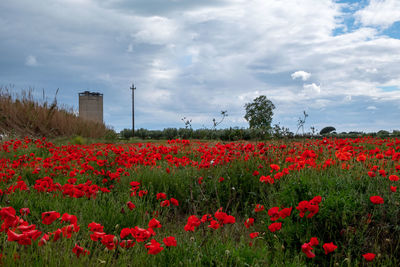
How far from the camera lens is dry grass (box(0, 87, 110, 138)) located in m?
15.6

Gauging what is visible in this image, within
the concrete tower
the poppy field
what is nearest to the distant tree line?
the poppy field

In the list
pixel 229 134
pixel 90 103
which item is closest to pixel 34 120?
pixel 229 134

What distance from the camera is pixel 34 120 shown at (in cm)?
1627

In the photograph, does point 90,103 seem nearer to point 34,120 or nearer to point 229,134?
point 34,120

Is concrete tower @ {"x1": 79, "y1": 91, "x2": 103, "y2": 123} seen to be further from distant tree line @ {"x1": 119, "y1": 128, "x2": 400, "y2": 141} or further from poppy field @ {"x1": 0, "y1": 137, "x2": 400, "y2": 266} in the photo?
poppy field @ {"x1": 0, "y1": 137, "x2": 400, "y2": 266}

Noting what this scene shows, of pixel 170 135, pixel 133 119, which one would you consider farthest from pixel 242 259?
pixel 133 119

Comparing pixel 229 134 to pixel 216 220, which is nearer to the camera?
pixel 216 220

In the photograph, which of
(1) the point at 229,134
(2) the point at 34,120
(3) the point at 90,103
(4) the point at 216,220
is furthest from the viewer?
(3) the point at 90,103

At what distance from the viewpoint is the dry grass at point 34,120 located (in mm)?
15594

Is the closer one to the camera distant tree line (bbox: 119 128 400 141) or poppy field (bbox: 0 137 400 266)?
poppy field (bbox: 0 137 400 266)

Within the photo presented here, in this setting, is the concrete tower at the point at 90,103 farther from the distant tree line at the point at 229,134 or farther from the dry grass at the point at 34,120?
the dry grass at the point at 34,120

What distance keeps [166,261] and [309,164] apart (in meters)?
3.24

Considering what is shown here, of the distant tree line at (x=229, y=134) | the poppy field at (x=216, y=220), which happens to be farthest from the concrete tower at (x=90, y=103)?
the poppy field at (x=216, y=220)

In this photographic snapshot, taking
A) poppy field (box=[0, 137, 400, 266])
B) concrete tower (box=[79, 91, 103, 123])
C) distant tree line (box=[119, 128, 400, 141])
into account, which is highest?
concrete tower (box=[79, 91, 103, 123])
